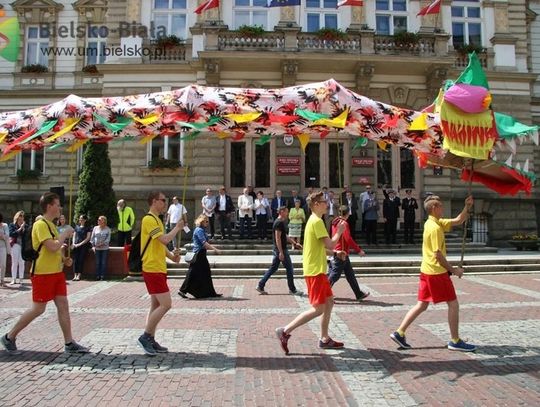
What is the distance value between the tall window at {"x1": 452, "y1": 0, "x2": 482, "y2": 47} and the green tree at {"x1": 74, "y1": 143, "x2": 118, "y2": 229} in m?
17.7

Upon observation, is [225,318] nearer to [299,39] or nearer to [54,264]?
[54,264]

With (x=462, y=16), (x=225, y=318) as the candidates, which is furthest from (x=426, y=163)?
(x=462, y=16)

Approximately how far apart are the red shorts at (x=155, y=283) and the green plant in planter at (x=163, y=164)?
15.9 meters

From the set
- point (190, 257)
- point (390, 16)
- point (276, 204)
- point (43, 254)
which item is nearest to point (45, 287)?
point (43, 254)

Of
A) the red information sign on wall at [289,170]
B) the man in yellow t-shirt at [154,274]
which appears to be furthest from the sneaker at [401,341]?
the red information sign on wall at [289,170]

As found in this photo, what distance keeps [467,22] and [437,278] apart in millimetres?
21644

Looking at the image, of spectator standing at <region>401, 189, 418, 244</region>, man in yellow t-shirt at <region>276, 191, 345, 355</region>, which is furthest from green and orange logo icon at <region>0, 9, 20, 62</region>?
man in yellow t-shirt at <region>276, 191, 345, 355</region>

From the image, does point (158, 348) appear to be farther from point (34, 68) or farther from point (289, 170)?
point (34, 68)

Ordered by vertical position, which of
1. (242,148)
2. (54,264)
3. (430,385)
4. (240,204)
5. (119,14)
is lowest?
(430,385)

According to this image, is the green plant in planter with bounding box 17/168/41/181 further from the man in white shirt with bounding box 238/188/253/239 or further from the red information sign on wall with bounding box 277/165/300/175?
the red information sign on wall with bounding box 277/165/300/175

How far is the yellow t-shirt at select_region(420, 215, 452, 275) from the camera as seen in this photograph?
21.0 feet

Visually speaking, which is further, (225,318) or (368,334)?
(225,318)

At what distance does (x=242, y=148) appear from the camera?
22.1m

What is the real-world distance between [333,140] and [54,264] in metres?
17.3
